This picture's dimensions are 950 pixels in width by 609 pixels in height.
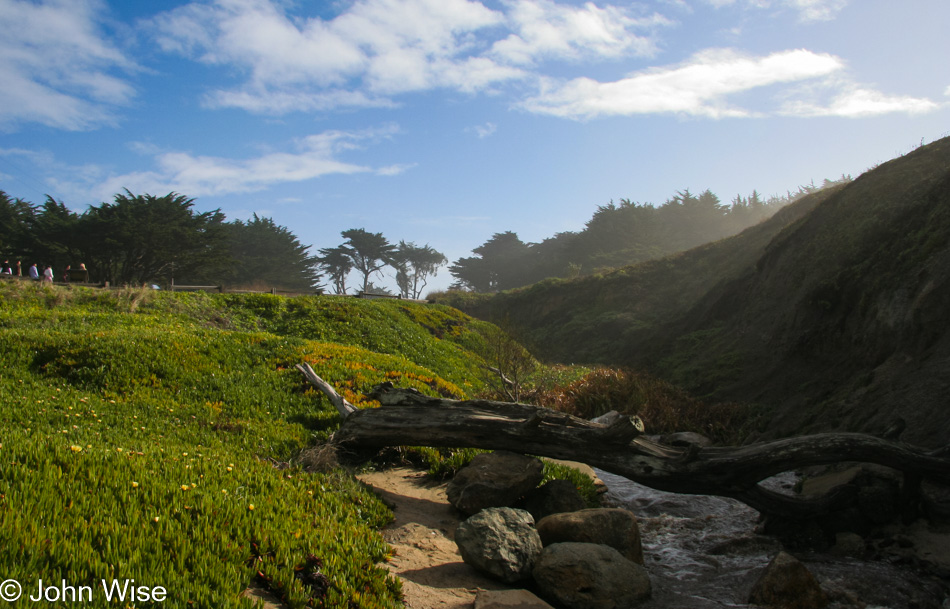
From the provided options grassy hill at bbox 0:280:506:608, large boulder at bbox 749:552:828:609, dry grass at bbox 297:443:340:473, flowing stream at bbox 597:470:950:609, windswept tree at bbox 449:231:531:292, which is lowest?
flowing stream at bbox 597:470:950:609

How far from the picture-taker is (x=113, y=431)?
691cm

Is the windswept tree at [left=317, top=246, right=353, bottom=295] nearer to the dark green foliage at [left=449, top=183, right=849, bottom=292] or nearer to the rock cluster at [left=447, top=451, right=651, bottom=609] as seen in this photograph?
the dark green foliage at [left=449, top=183, right=849, bottom=292]

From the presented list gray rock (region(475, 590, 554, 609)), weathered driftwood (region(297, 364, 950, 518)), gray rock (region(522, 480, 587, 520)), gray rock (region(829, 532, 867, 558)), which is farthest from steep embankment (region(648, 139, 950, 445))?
gray rock (region(475, 590, 554, 609))

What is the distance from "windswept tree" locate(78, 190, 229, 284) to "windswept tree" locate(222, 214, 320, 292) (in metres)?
13.6

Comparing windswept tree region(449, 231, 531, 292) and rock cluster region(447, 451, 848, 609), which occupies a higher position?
windswept tree region(449, 231, 531, 292)

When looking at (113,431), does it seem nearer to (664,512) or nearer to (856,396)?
(664,512)

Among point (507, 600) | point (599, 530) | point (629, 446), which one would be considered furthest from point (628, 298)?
point (507, 600)

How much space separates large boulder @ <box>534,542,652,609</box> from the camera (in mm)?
4953

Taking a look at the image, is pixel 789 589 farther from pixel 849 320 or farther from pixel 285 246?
pixel 285 246

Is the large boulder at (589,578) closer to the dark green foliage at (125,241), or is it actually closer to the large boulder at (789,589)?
the large boulder at (789,589)

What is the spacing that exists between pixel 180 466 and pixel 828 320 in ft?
47.2

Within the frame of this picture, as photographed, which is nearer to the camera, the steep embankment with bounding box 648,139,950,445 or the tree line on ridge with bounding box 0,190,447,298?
the steep embankment with bounding box 648,139,950,445

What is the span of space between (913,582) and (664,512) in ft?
10.7

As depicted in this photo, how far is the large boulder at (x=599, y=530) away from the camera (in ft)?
19.3
